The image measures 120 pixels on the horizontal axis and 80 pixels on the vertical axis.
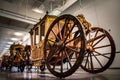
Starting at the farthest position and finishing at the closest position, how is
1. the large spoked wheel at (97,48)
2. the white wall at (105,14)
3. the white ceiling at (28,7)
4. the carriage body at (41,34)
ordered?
the white ceiling at (28,7) < the white wall at (105,14) < the carriage body at (41,34) < the large spoked wheel at (97,48)

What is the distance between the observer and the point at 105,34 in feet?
12.7

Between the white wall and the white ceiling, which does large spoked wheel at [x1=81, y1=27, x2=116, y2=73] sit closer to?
the white wall

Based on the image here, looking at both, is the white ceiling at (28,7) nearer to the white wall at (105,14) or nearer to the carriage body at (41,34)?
the white wall at (105,14)

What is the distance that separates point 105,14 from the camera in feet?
19.5

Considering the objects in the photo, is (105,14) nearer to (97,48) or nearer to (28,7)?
(97,48)

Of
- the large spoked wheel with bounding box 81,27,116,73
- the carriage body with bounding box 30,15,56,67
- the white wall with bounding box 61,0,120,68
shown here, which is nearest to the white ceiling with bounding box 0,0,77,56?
the white wall with bounding box 61,0,120,68

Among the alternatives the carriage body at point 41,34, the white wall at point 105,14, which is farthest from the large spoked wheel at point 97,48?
the carriage body at point 41,34

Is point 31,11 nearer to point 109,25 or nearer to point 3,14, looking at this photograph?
point 3,14

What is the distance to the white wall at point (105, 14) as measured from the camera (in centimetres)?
521

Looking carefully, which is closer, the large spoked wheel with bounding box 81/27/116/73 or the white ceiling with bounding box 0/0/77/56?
the large spoked wheel with bounding box 81/27/116/73

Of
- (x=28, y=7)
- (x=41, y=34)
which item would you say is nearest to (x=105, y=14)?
(x=41, y=34)

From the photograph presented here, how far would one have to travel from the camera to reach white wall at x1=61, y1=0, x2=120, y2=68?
17.1 ft

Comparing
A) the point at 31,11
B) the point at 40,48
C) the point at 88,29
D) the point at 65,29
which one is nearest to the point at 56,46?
the point at 65,29

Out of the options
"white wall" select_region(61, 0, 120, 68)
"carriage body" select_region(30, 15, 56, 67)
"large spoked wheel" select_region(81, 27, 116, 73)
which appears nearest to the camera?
"large spoked wheel" select_region(81, 27, 116, 73)
